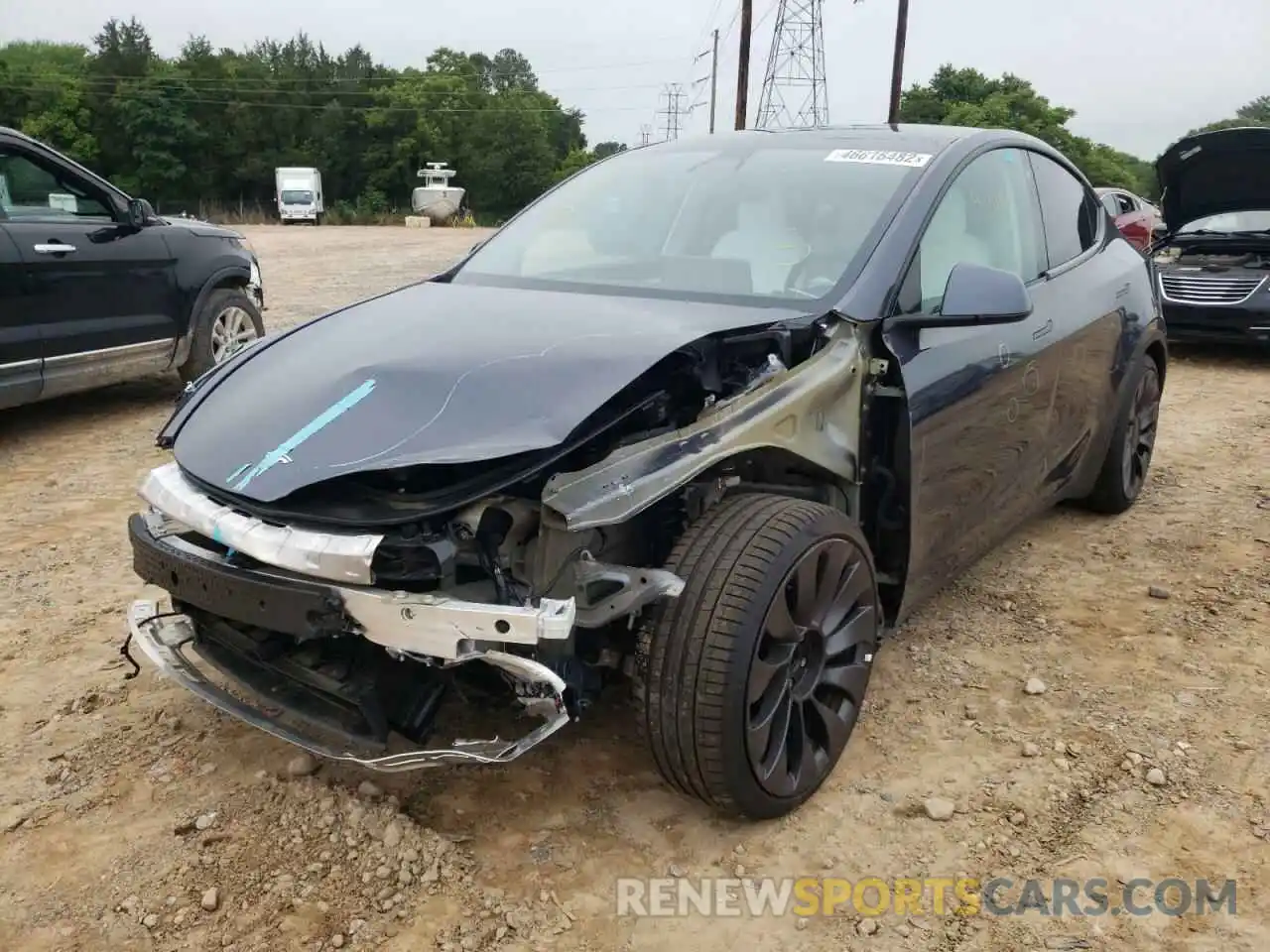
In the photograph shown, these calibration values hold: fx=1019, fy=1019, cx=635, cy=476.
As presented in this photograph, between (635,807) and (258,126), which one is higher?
(258,126)

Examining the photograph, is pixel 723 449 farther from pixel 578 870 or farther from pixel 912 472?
pixel 578 870

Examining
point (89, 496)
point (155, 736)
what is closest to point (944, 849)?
point (155, 736)

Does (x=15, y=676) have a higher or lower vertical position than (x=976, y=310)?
lower

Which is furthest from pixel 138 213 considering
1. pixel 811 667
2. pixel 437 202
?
pixel 437 202

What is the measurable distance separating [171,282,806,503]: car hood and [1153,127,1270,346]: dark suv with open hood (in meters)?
7.03

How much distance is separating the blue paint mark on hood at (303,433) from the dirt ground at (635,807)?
2.81 ft

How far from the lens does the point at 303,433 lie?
233 cm

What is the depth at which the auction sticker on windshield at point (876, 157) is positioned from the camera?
3.21 metres

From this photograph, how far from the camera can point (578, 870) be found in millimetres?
2322

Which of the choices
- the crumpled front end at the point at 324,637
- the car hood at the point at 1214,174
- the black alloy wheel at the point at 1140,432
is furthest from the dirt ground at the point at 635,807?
the car hood at the point at 1214,174

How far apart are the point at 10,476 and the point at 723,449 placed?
4.44m

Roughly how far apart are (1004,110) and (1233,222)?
4449cm

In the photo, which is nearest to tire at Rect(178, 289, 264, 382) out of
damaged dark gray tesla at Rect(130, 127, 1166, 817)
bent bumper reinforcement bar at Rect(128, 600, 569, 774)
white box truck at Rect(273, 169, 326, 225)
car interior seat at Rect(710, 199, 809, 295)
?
damaged dark gray tesla at Rect(130, 127, 1166, 817)

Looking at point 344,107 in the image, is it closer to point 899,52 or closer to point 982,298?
point 899,52
